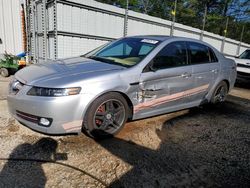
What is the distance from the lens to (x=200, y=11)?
2578 cm

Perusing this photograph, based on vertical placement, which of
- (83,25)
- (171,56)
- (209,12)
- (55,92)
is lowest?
(55,92)

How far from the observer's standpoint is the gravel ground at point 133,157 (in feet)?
7.72

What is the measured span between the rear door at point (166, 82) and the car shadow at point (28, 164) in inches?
54.2

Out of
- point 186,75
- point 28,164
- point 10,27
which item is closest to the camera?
point 28,164

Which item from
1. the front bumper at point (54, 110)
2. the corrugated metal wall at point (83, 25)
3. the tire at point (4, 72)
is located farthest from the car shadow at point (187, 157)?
the tire at point (4, 72)

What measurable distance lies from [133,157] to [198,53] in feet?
8.46

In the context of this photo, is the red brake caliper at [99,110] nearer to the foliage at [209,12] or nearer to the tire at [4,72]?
the tire at [4,72]

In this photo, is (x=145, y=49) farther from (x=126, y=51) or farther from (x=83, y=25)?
(x=83, y=25)

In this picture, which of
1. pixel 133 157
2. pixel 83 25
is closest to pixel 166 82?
pixel 133 157

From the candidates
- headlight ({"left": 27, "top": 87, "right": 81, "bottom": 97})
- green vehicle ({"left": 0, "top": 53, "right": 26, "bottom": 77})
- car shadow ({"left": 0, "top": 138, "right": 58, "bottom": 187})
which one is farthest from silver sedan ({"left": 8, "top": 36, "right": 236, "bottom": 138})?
green vehicle ({"left": 0, "top": 53, "right": 26, "bottom": 77})

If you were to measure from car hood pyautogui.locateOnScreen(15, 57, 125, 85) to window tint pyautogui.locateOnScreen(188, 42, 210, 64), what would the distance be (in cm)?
163

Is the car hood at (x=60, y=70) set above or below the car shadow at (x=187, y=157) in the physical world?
above

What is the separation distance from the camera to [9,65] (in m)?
7.46

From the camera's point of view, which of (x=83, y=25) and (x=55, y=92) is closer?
(x=55, y=92)
